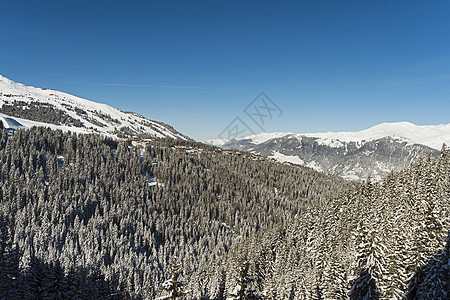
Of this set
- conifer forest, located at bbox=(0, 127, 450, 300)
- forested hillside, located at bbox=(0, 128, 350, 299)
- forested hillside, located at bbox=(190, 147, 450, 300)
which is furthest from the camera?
forested hillside, located at bbox=(0, 128, 350, 299)

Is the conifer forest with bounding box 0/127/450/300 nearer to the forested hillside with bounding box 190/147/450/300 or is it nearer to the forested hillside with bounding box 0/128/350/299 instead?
the forested hillside with bounding box 190/147/450/300

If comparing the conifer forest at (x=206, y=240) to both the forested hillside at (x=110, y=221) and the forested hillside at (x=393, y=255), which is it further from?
the forested hillside at (x=110, y=221)

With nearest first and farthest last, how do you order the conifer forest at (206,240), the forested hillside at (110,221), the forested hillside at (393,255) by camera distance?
the forested hillside at (393,255) < the conifer forest at (206,240) < the forested hillside at (110,221)

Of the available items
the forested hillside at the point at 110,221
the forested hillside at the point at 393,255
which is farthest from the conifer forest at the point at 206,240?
the forested hillside at the point at 110,221

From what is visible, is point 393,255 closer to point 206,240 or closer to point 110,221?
point 206,240

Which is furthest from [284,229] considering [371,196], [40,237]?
[40,237]

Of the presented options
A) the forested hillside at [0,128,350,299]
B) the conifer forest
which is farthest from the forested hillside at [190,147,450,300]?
the forested hillside at [0,128,350,299]

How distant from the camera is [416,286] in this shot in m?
27.3

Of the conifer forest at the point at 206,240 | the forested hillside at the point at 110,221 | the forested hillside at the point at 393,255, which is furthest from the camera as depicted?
the forested hillside at the point at 110,221

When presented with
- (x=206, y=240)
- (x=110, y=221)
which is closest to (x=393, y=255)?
(x=206, y=240)

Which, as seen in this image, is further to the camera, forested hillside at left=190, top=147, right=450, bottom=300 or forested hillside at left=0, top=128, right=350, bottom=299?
forested hillside at left=0, top=128, right=350, bottom=299

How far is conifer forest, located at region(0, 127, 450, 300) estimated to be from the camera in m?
26.9

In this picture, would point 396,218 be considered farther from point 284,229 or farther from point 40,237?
point 40,237

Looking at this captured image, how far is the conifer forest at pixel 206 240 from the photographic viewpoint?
2686 centimetres
